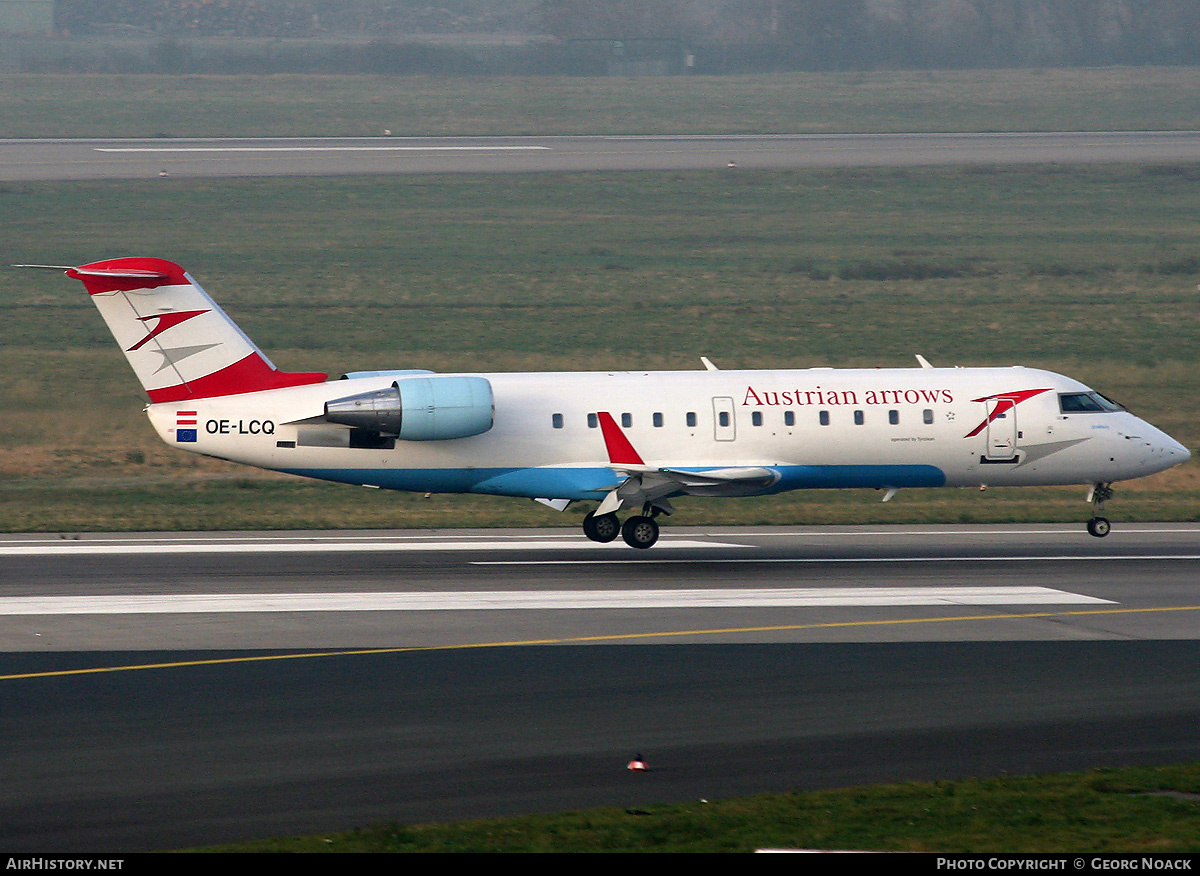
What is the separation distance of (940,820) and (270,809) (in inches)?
253

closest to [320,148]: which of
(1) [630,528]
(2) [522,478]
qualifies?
(2) [522,478]

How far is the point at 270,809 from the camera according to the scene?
14.7 metres

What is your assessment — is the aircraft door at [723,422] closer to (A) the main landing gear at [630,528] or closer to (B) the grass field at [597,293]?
(A) the main landing gear at [630,528]

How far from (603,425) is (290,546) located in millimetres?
7501

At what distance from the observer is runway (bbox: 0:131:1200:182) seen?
2958 inches

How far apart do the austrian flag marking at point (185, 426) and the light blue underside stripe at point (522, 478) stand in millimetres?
2001

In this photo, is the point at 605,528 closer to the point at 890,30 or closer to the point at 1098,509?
the point at 1098,509

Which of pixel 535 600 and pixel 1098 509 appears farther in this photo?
pixel 1098 509

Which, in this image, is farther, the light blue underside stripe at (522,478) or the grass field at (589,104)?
the grass field at (589,104)

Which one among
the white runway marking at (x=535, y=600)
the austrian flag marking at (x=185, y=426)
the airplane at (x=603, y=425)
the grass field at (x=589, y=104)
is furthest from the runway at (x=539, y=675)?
the grass field at (x=589, y=104)

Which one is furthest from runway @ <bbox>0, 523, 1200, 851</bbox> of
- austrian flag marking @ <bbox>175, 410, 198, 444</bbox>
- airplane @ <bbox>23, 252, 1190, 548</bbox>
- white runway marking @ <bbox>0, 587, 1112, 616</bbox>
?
austrian flag marking @ <bbox>175, 410, 198, 444</bbox>

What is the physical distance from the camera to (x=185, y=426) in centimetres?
3086

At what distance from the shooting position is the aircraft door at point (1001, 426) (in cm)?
3234
